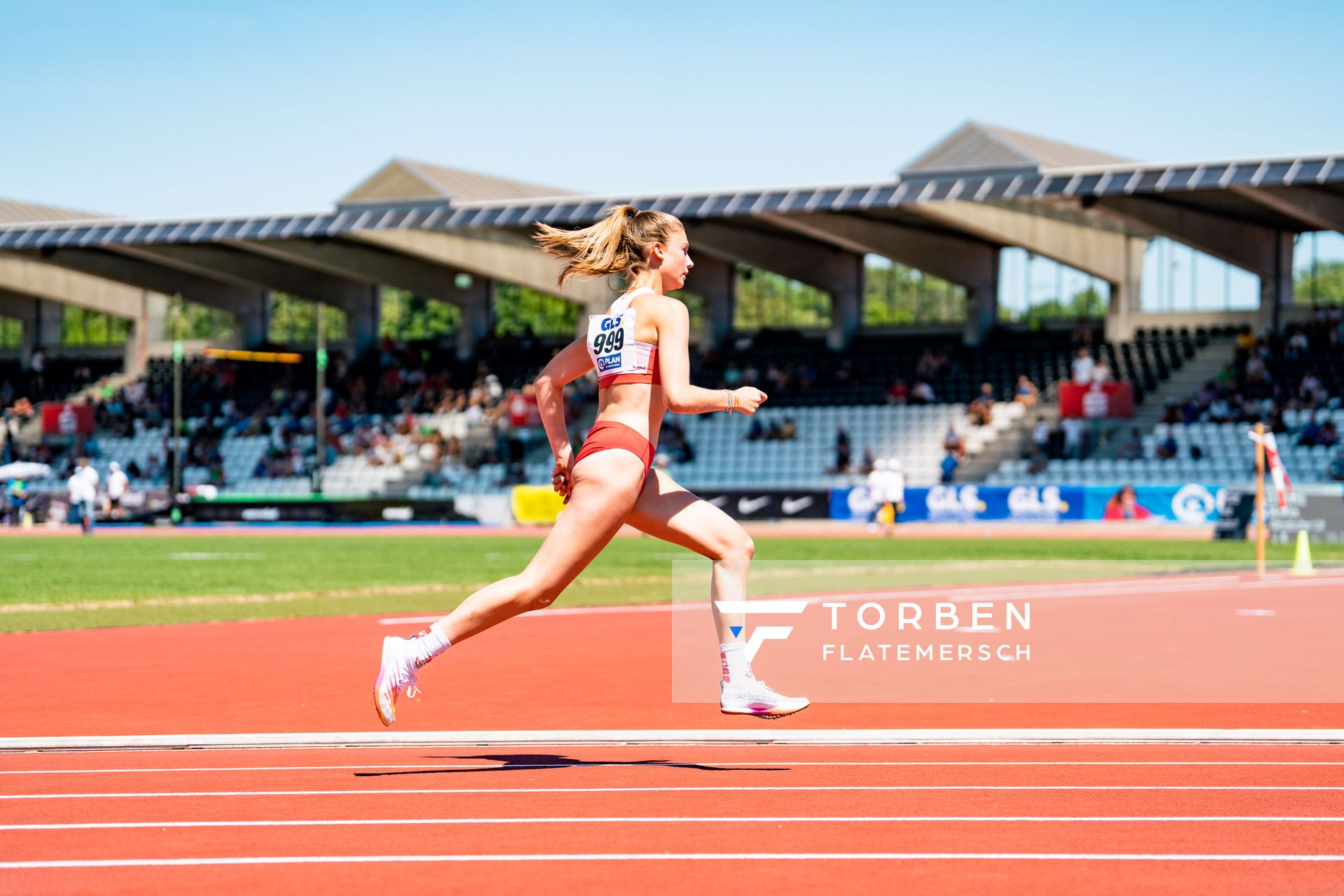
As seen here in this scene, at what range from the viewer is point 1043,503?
3975 centimetres

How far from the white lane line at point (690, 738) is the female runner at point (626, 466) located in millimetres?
697

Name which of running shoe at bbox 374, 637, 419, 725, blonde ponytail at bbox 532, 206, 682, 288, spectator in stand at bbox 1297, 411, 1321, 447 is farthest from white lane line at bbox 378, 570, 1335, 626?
spectator in stand at bbox 1297, 411, 1321, 447

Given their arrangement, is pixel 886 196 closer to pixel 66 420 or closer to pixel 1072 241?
pixel 1072 241

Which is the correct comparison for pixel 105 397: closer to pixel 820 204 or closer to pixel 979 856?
pixel 820 204

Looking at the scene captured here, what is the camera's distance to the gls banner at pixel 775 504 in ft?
140

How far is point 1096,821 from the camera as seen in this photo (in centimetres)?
562

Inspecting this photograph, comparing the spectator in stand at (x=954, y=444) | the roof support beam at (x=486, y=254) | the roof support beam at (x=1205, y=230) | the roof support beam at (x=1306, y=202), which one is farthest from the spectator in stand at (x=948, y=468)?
the roof support beam at (x=486, y=254)

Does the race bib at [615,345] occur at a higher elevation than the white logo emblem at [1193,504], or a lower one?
higher

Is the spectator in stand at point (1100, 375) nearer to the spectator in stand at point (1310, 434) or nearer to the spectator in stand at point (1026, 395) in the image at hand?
the spectator in stand at point (1026, 395)

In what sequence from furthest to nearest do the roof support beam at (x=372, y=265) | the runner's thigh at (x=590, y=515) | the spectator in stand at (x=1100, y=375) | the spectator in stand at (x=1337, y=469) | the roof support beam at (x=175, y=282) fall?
the roof support beam at (x=175, y=282)
the roof support beam at (x=372, y=265)
the spectator in stand at (x=1100, y=375)
the spectator in stand at (x=1337, y=469)
the runner's thigh at (x=590, y=515)

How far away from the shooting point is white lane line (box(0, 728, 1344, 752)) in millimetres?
7598

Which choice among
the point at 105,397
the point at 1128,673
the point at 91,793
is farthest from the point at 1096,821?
the point at 105,397

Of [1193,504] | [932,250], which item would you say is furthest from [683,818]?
[932,250]

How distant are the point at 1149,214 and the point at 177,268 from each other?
115 feet
